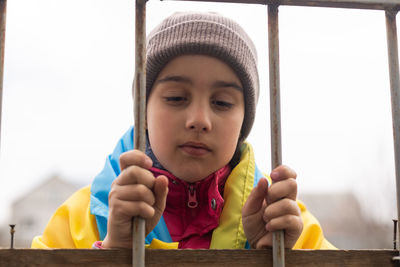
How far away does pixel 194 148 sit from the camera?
4.92ft

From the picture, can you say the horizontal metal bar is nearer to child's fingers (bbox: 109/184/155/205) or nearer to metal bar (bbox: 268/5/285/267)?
metal bar (bbox: 268/5/285/267)

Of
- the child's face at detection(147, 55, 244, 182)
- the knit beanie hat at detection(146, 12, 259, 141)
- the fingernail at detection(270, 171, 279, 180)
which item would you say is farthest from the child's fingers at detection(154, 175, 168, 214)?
the knit beanie hat at detection(146, 12, 259, 141)

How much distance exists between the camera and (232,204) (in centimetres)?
162

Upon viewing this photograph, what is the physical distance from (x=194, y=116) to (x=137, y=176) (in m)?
0.48

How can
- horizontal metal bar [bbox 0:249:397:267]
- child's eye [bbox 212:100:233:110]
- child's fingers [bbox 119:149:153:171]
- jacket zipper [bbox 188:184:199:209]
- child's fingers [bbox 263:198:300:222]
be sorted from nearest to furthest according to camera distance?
horizontal metal bar [bbox 0:249:397:267], child's fingers [bbox 119:149:153:171], child's fingers [bbox 263:198:300:222], child's eye [bbox 212:100:233:110], jacket zipper [bbox 188:184:199:209]

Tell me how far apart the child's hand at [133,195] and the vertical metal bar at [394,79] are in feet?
1.55

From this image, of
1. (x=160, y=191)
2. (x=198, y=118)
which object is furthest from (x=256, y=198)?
(x=198, y=118)

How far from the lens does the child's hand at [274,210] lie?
103cm

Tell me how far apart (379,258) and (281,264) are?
0.21 m

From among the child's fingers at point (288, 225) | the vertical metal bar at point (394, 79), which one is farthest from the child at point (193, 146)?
the vertical metal bar at point (394, 79)

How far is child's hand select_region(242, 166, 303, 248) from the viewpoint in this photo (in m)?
1.03

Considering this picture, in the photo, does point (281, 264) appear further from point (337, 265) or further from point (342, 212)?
point (342, 212)

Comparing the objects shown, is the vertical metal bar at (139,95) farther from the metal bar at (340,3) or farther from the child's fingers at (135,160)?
the metal bar at (340,3)

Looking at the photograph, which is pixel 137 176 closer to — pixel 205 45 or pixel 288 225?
pixel 288 225
